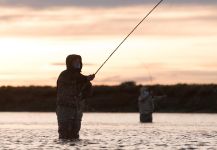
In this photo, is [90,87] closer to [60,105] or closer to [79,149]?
[60,105]

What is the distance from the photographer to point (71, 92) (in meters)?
47.7

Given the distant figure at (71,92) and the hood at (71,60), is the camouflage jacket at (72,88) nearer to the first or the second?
the distant figure at (71,92)

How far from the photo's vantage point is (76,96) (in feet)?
157

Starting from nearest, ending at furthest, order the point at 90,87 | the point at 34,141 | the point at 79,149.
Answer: the point at 79,149 < the point at 90,87 < the point at 34,141

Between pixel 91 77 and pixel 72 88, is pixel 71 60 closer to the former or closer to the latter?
pixel 72 88

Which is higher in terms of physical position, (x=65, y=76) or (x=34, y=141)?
(x=65, y=76)

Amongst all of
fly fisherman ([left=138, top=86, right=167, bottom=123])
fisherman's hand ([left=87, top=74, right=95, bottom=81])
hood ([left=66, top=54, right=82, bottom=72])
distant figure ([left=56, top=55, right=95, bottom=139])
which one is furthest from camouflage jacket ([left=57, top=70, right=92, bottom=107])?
fly fisherman ([left=138, top=86, right=167, bottom=123])

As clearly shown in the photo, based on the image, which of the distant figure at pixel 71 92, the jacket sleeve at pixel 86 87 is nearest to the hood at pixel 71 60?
the distant figure at pixel 71 92

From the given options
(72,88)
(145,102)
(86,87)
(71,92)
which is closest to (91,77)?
(86,87)

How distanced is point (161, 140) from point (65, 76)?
26.6ft

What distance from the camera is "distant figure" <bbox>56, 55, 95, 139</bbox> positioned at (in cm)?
4762

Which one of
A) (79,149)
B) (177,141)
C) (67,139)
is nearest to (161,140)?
(177,141)

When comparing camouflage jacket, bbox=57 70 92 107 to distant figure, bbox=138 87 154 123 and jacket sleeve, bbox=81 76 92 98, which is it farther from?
distant figure, bbox=138 87 154 123

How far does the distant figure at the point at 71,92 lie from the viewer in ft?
156
